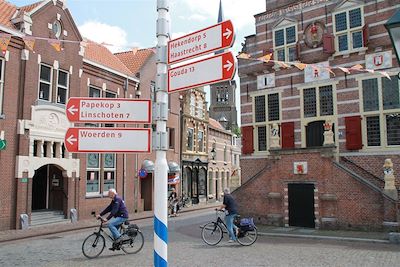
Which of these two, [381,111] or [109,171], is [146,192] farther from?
[381,111]

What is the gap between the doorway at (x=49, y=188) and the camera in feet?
64.8

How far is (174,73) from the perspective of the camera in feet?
14.0

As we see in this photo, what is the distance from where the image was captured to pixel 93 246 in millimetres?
10359

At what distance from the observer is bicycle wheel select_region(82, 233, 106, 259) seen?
1030 cm

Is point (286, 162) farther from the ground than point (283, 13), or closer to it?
closer to it

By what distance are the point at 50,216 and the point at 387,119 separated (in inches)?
635

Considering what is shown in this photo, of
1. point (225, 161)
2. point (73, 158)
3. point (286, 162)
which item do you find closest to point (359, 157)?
point (286, 162)

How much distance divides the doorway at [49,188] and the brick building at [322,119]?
921 cm

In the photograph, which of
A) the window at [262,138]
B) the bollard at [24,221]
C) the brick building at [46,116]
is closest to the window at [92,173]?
the brick building at [46,116]

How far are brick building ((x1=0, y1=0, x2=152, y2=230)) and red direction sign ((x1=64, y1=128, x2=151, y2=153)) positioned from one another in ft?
36.5

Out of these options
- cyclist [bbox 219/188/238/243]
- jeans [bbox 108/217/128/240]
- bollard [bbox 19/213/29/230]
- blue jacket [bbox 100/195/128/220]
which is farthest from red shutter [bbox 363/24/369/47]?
bollard [bbox 19/213/29/230]

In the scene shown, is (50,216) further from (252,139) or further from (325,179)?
(325,179)

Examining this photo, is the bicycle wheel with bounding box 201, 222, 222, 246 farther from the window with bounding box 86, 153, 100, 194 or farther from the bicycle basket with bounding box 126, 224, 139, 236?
the window with bounding box 86, 153, 100, 194

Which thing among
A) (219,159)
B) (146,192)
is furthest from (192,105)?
(146,192)
